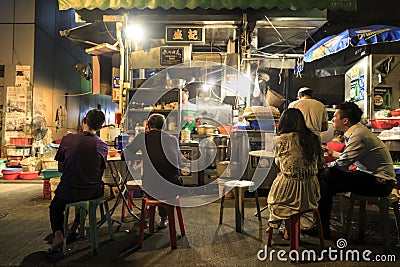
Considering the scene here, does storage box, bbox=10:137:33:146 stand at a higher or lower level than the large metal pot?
lower

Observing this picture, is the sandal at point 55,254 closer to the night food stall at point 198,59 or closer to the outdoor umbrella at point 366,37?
the night food stall at point 198,59

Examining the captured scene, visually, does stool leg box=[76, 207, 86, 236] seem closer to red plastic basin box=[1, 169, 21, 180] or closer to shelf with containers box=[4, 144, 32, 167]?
red plastic basin box=[1, 169, 21, 180]

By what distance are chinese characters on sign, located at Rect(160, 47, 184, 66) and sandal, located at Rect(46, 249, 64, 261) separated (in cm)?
474

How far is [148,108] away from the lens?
21.5 feet

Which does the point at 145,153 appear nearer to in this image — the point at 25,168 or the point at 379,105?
the point at 379,105

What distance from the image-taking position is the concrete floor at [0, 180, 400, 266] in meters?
3.08

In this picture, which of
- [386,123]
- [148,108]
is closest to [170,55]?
[148,108]

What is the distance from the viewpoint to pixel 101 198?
11.3ft

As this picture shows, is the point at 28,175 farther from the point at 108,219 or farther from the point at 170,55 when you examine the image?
the point at 108,219

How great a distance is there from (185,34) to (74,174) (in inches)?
164

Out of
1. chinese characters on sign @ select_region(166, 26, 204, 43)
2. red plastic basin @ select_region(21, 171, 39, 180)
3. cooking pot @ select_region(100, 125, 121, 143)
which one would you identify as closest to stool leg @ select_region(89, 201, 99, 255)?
cooking pot @ select_region(100, 125, 121, 143)

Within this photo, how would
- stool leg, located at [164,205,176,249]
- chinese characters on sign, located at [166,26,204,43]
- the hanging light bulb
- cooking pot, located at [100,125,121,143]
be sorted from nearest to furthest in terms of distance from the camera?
1. stool leg, located at [164,205,176,249]
2. cooking pot, located at [100,125,121,143]
3. chinese characters on sign, located at [166,26,204,43]
4. the hanging light bulb

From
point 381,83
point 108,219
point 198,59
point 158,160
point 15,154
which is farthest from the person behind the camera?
point 15,154

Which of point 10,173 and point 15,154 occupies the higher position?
point 15,154
